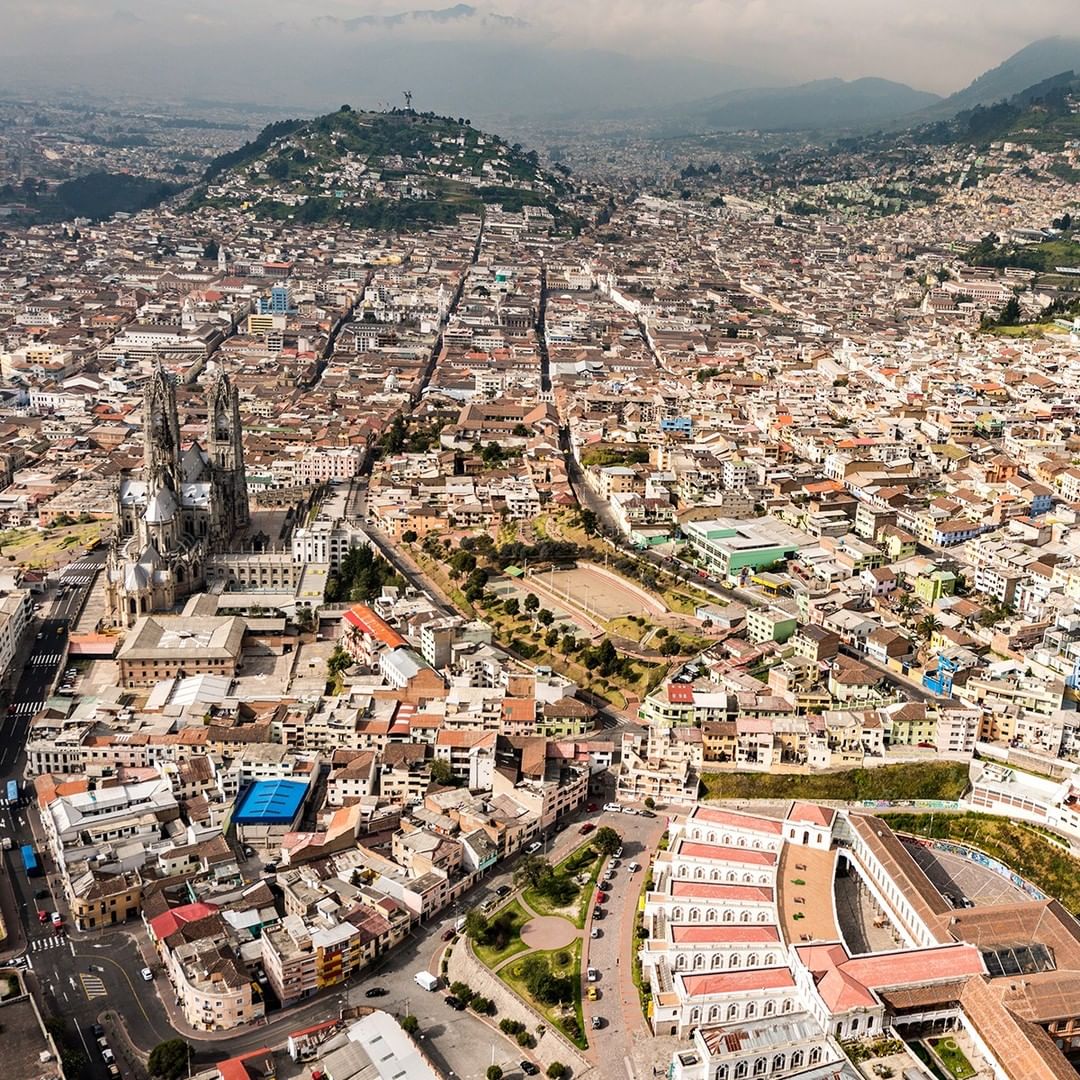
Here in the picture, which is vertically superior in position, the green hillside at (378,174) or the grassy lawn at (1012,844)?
the green hillside at (378,174)

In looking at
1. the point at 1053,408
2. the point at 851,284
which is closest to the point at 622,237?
the point at 851,284

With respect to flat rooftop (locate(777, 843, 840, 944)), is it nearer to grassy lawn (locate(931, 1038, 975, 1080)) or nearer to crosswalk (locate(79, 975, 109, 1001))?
grassy lawn (locate(931, 1038, 975, 1080))

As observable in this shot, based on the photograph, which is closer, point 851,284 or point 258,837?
point 258,837

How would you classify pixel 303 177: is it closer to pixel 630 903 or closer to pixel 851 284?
pixel 851 284

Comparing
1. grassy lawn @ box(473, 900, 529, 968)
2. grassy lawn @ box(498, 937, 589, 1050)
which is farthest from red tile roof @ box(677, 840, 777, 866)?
grassy lawn @ box(473, 900, 529, 968)

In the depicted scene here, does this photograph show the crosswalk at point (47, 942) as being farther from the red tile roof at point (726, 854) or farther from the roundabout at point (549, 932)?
the red tile roof at point (726, 854)

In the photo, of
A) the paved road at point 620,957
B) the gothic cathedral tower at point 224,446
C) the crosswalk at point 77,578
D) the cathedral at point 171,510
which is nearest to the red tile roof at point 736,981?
the paved road at point 620,957

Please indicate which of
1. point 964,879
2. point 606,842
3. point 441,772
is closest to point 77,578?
point 441,772
